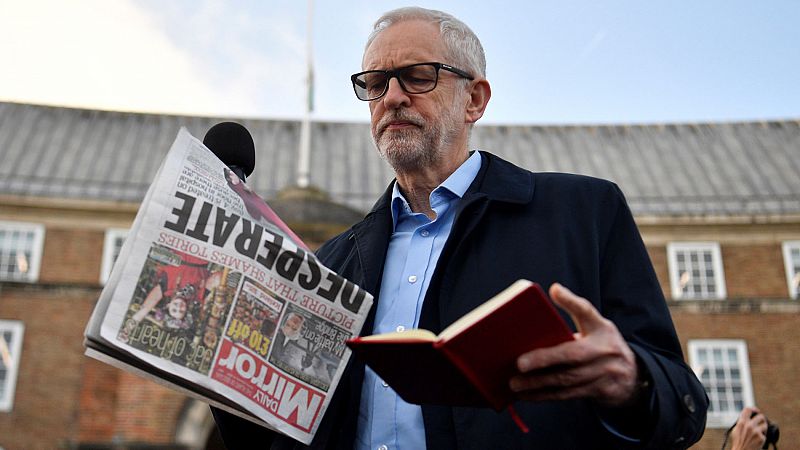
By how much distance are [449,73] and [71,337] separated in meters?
21.8

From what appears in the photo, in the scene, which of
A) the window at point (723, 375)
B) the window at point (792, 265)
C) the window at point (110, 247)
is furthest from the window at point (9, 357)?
the window at point (792, 265)

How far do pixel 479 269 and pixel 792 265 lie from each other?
2378 cm

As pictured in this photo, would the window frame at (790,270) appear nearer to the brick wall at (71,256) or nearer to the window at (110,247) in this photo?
the window at (110,247)

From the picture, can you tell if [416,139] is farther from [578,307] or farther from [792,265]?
[792,265]

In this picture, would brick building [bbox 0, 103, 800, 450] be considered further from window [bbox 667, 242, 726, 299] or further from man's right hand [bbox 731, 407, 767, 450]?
man's right hand [bbox 731, 407, 767, 450]

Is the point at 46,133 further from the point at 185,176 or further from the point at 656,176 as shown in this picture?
the point at 185,176

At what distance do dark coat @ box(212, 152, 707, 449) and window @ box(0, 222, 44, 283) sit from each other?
23.1 meters

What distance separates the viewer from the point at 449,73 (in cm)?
292

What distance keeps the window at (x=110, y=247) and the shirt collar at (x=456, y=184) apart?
22.0 meters

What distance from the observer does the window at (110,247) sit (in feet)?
77.8

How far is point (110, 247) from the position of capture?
2395cm

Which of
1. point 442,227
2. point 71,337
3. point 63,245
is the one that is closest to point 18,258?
point 63,245

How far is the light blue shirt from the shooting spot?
97.4 inches

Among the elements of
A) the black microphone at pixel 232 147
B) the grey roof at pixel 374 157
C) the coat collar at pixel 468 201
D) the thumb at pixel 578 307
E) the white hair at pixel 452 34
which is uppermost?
the grey roof at pixel 374 157
